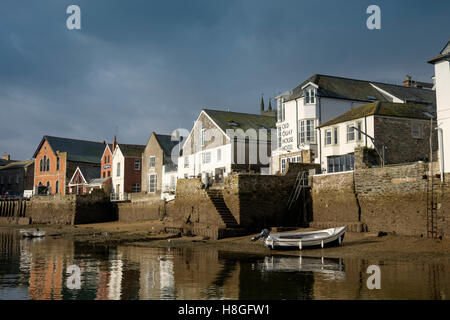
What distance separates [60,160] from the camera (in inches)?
2687

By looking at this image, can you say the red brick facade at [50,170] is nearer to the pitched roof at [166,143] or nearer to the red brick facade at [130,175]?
the red brick facade at [130,175]

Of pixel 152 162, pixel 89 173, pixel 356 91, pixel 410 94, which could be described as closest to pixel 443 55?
pixel 356 91

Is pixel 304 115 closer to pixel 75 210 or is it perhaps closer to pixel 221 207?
pixel 221 207

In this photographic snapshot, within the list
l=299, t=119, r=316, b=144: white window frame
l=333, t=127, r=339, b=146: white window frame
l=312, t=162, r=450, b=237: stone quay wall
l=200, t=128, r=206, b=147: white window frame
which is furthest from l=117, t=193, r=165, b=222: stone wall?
l=312, t=162, r=450, b=237: stone quay wall

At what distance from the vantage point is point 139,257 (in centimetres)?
2333

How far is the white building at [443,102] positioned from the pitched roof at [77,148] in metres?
55.3

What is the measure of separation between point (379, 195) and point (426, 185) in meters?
3.33

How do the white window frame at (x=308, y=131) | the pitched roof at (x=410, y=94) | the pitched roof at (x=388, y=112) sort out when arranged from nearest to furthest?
the pitched roof at (x=388, y=112) → the white window frame at (x=308, y=131) → the pitched roof at (x=410, y=94)

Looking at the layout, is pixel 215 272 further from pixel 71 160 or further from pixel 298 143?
pixel 71 160

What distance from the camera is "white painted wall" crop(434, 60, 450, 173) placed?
22.4 meters

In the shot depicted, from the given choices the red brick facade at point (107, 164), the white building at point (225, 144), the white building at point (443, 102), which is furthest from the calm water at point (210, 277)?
the red brick facade at point (107, 164)

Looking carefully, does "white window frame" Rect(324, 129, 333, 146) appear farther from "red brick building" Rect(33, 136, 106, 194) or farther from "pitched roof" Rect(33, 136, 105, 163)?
"pitched roof" Rect(33, 136, 105, 163)

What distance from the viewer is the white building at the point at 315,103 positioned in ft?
119

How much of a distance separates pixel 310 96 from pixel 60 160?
44827mm
